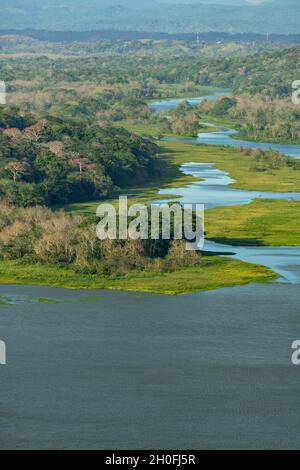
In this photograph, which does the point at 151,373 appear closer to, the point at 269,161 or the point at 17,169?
the point at 17,169

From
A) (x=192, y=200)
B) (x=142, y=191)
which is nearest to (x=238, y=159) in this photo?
(x=142, y=191)

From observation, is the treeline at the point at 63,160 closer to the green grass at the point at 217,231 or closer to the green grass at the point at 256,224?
the green grass at the point at 217,231

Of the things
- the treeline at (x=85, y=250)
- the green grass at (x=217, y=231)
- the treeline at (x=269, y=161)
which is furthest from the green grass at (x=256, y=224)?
the treeline at (x=269, y=161)

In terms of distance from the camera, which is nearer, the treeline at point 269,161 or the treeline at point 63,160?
the treeline at point 63,160

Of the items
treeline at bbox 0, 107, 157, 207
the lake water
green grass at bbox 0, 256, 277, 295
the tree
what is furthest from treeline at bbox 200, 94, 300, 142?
the lake water
